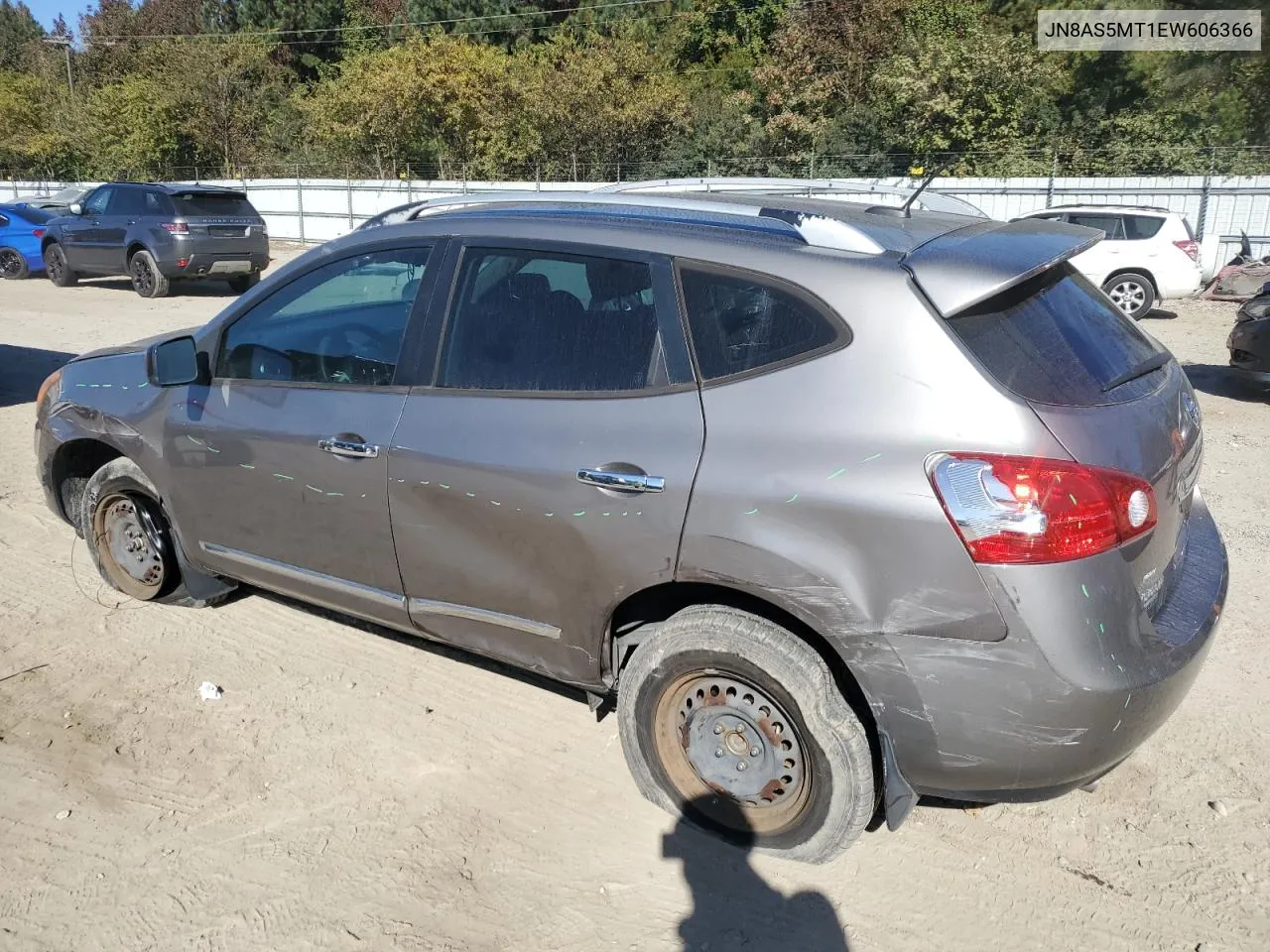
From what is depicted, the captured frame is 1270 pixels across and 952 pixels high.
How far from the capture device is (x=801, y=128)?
2972 centimetres

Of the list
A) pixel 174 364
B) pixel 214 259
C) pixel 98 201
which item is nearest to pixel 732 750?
pixel 174 364

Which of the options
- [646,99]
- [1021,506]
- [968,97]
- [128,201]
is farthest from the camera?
[646,99]

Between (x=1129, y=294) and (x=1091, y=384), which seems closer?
(x=1091, y=384)

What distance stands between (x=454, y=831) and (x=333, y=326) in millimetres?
1878

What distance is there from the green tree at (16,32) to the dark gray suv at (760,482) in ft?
228

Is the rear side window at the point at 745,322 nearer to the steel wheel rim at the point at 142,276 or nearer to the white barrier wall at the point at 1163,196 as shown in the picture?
the white barrier wall at the point at 1163,196

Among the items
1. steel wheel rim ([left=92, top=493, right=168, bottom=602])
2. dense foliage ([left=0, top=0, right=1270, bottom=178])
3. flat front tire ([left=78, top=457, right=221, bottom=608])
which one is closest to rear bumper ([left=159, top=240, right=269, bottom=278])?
flat front tire ([left=78, top=457, right=221, bottom=608])

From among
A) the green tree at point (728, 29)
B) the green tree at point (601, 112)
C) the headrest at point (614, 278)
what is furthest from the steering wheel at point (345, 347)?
the green tree at point (728, 29)

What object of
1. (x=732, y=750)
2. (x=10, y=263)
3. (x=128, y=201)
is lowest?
(x=732, y=750)

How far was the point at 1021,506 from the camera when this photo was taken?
2316 millimetres

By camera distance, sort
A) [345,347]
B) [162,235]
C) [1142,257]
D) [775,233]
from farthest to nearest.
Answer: [162,235], [1142,257], [345,347], [775,233]

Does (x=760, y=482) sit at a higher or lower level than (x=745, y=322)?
lower

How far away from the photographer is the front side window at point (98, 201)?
15.6 metres

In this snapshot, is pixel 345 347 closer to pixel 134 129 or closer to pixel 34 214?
pixel 34 214
